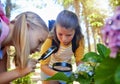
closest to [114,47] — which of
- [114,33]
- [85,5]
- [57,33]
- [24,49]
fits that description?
[114,33]

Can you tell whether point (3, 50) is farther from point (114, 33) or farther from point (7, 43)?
point (114, 33)

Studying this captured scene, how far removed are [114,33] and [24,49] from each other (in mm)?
1143

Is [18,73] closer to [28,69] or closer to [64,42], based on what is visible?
[28,69]

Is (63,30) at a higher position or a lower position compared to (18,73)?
higher

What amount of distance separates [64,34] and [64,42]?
0.09 meters

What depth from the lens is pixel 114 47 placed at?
0.35m

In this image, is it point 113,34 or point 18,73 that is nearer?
point 113,34

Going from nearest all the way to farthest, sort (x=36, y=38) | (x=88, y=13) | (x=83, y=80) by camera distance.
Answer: (x=83, y=80), (x=36, y=38), (x=88, y=13)

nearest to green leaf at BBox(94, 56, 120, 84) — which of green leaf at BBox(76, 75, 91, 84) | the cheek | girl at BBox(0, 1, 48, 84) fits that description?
green leaf at BBox(76, 75, 91, 84)

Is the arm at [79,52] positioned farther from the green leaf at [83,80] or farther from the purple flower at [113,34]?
the purple flower at [113,34]

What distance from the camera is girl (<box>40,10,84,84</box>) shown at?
77.9 inches

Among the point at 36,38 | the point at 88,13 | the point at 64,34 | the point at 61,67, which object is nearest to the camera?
the point at 36,38

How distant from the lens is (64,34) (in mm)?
1948

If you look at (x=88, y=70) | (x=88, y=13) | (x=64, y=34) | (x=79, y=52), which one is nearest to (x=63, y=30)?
(x=64, y=34)
